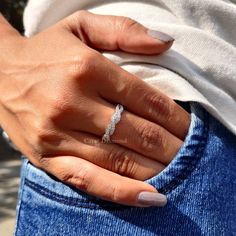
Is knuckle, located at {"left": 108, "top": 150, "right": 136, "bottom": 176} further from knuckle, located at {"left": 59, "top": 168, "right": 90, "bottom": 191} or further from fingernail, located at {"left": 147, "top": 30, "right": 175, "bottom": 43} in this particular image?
fingernail, located at {"left": 147, "top": 30, "right": 175, "bottom": 43}

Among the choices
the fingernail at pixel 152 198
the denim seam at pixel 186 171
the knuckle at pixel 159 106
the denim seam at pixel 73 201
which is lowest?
the denim seam at pixel 73 201

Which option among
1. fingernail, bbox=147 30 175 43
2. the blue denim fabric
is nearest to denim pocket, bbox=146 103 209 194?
the blue denim fabric

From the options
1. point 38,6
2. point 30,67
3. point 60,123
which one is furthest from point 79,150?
point 38,6

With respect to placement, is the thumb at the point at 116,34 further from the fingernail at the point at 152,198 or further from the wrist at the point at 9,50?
the fingernail at the point at 152,198

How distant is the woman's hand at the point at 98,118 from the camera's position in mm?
841

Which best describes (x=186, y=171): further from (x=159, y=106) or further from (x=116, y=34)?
(x=116, y=34)

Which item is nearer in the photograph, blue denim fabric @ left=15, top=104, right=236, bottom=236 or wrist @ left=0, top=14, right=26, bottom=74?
blue denim fabric @ left=15, top=104, right=236, bottom=236

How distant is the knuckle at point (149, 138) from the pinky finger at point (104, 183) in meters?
0.05

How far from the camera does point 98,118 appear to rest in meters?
0.84

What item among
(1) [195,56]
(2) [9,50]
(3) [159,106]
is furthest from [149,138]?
(2) [9,50]

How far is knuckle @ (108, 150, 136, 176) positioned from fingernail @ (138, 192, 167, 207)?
52 mm

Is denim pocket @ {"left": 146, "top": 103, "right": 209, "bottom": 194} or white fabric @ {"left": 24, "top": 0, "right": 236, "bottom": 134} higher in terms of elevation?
white fabric @ {"left": 24, "top": 0, "right": 236, "bottom": 134}

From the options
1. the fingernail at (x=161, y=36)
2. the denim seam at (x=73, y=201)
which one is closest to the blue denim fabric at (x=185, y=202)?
the denim seam at (x=73, y=201)

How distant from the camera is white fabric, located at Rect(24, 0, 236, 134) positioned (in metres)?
0.88
